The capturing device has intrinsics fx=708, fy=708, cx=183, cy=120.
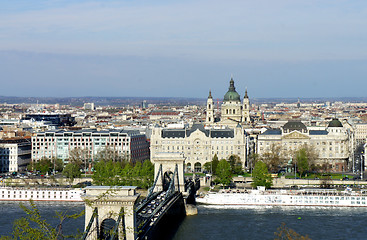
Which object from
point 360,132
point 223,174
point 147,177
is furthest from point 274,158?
point 360,132

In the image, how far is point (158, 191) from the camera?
46.6 meters

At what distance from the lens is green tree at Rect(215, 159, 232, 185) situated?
57625mm

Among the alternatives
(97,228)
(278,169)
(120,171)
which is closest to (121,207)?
(97,228)

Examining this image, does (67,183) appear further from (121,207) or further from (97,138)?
(121,207)

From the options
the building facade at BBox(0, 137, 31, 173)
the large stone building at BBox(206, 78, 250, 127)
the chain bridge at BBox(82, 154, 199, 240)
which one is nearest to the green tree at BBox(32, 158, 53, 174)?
the building facade at BBox(0, 137, 31, 173)

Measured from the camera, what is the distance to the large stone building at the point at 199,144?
71812 millimetres

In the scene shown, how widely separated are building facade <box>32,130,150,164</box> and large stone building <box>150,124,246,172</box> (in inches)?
106

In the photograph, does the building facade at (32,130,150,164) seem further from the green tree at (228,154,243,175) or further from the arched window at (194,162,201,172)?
the green tree at (228,154,243,175)

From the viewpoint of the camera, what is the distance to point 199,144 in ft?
237

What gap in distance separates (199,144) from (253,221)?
99.2 feet

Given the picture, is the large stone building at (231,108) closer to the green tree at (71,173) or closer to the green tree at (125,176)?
the green tree at (71,173)

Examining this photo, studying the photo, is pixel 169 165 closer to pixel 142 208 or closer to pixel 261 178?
pixel 261 178

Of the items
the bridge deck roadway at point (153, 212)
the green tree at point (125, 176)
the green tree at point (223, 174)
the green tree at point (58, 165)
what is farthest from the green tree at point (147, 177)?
the green tree at point (58, 165)

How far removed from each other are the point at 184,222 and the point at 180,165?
6768 mm
